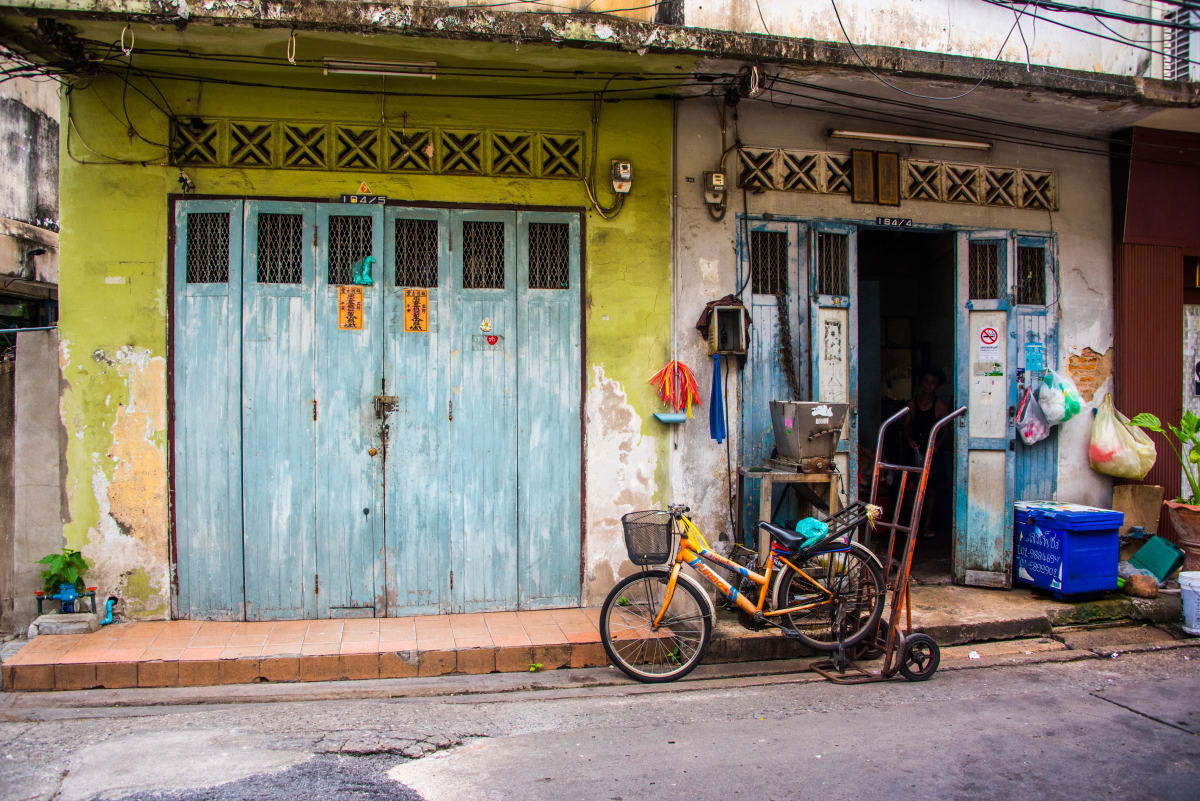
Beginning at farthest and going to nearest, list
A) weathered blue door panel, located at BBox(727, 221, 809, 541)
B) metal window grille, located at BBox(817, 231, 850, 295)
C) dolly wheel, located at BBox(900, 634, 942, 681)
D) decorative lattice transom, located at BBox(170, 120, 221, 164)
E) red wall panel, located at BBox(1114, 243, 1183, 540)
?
1. red wall panel, located at BBox(1114, 243, 1183, 540)
2. metal window grille, located at BBox(817, 231, 850, 295)
3. weathered blue door panel, located at BBox(727, 221, 809, 541)
4. decorative lattice transom, located at BBox(170, 120, 221, 164)
5. dolly wheel, located at BBox(900, 634, 942, 681)

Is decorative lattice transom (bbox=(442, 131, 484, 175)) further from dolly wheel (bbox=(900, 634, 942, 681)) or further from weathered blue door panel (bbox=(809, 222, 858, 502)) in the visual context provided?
dolly wheel (bbox=(900, 634, 942, 681))

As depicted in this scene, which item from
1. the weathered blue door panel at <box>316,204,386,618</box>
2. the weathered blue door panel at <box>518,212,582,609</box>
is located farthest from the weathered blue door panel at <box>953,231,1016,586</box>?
the weathered blue door panel at <box>316,204,386,618</box>

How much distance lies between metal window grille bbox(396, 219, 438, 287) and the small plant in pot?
3073mm

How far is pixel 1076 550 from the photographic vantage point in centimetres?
681

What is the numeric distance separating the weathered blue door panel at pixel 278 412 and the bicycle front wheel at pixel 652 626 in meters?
2.44

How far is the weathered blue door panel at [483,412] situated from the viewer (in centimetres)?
645

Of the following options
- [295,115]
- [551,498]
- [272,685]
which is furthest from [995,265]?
[272,685]

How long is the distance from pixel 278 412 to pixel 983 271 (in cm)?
626

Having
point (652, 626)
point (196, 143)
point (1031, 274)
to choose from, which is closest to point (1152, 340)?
point (1031, 274)

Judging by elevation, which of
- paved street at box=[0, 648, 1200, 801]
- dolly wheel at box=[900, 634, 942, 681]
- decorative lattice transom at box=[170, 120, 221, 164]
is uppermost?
decorative lattice transom at box=[170, 120, 221, 164]

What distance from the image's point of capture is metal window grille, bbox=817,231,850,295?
23.4ft

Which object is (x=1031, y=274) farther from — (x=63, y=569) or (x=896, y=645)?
(x=63, y=569)

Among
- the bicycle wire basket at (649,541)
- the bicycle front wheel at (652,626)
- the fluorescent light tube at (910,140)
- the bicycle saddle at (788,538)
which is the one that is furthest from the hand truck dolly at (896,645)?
the fluorescent light tube at (910,140)

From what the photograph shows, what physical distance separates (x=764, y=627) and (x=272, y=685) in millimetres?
3437
